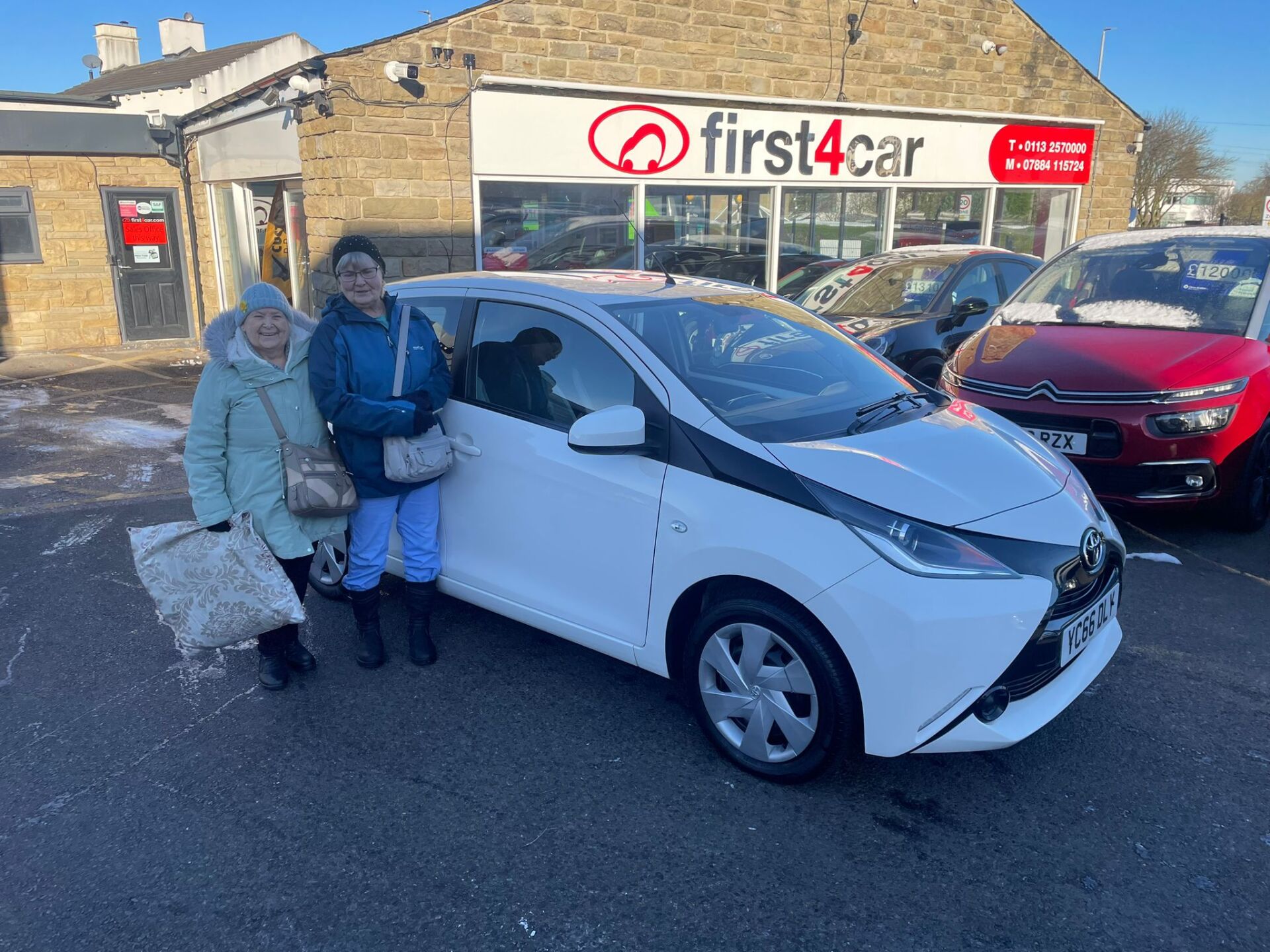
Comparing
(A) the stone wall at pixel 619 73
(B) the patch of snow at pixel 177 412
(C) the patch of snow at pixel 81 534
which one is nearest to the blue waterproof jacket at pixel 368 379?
(C) the patch of snow at pixel 81 534

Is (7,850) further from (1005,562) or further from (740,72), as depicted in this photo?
(740,72)

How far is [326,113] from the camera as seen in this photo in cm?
861

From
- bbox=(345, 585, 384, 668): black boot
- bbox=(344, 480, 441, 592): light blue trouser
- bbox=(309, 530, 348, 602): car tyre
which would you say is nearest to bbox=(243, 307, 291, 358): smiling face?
bbox=(344, 480, 441, 592): light blue trouser

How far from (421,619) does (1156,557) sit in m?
3.98

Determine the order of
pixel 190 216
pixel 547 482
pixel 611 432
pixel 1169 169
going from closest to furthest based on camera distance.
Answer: pixel 611 432
pixel 547 482
pixel 190 216
pixel 1169 169

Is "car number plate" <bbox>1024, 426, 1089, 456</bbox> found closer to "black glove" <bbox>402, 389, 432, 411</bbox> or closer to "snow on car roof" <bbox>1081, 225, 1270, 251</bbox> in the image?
"snow on car roof" <bbox>1081, 225, 1270, 251</bbox>

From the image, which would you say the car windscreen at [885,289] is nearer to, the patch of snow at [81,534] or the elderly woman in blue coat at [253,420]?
the elderly woman in blue coat at [253,420]

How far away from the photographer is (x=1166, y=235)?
21.0ft

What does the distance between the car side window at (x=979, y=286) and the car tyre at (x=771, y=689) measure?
5892 millimetres

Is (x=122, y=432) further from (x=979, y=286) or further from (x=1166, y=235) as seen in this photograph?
(x=1166, y=235)

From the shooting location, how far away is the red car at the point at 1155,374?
500cm

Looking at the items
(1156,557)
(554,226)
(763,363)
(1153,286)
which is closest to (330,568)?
(763,363)

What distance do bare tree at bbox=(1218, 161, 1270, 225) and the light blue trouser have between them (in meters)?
50.3

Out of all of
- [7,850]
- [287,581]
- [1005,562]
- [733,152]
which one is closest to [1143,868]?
[1005,562]
